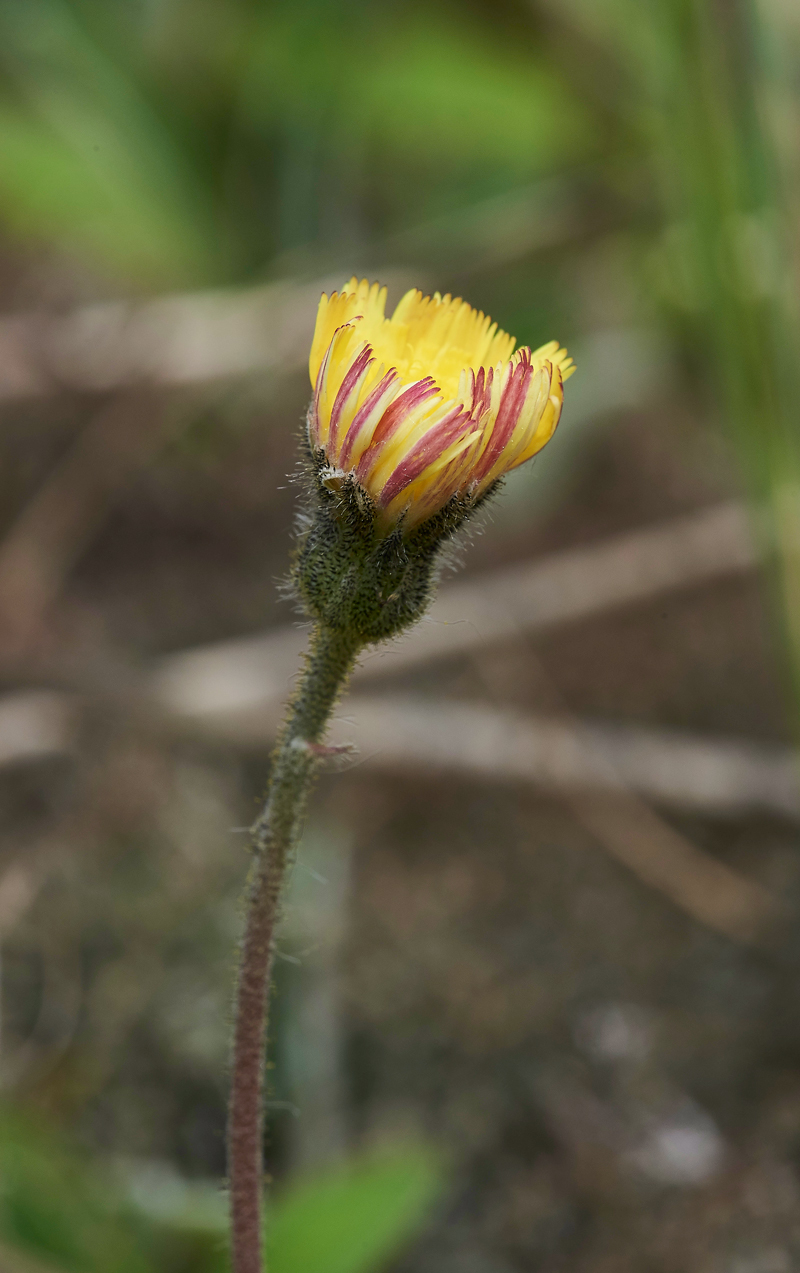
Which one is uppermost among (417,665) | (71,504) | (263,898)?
(71,504)

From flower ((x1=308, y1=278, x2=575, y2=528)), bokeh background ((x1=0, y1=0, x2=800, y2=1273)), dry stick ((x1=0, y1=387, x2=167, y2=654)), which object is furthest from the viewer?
dry stick ((x1=0, y1=387, x2=167, y2=654))

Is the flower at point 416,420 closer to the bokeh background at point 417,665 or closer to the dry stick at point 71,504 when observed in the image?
the bokeh background at point 417,665

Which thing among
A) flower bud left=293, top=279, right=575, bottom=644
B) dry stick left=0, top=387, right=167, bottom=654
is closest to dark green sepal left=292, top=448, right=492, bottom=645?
flower bud left=293, top=279, right=575, bottom=644

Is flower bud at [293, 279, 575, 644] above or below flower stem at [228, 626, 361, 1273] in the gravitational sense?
above

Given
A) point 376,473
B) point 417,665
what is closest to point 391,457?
point 376,473

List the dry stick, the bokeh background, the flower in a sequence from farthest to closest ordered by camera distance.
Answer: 1. the dry stick
2. the bokeh background
3. the flower

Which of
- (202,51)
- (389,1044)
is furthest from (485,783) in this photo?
(202,51)

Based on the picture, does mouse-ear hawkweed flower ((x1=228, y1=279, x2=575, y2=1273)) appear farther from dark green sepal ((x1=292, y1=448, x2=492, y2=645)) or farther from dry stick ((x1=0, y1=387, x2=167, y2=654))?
dry stick ((x1=0, y1=387, x2=167, y2=654))

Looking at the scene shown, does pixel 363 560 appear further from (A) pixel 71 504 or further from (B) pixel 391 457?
(A) pixel 71 504

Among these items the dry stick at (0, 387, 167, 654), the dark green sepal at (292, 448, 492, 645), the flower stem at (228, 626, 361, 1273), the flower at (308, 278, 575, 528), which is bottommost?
the flower stem at (228, 626, 361, 1273)
